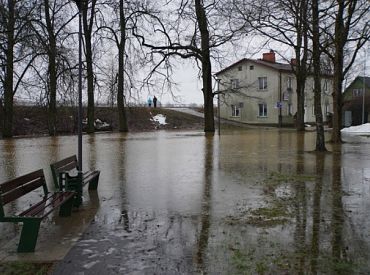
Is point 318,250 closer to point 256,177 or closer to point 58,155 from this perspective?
point 256,177

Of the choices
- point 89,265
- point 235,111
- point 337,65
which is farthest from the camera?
point 235,111

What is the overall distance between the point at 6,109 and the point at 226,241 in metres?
27.0

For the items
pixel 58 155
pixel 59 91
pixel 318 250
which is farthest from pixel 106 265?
pixel 59 91

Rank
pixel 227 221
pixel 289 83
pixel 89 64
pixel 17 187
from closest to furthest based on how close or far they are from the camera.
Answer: pixel 17 187 < pixel 227 221 < pixel 89 64 < pixel 289 83

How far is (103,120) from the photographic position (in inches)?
1796

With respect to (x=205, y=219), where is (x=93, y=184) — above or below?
above

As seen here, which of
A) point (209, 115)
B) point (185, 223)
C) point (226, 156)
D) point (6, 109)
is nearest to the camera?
point (185, 223)

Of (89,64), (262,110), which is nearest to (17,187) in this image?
(89,64)

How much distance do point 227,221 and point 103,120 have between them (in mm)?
40274

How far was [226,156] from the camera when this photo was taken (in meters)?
15.3

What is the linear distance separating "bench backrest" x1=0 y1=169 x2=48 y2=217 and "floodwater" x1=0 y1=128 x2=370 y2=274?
39.2 inches

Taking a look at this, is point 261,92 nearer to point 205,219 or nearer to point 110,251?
point 205,219

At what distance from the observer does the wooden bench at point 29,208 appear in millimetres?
5203

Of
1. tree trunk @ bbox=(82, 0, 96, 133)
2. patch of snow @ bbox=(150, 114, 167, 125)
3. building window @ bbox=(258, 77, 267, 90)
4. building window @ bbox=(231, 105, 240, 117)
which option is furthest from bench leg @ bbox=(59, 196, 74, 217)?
building window @ bbox=(231, 105, 240, 117)
